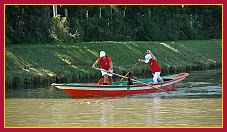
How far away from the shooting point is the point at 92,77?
30172mm

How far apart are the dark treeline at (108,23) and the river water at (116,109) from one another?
1287cm

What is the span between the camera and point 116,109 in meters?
19.4

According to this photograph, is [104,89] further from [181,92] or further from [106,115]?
[106,115]

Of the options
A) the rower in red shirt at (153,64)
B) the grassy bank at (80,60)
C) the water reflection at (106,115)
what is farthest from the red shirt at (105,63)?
the grassy bank at (80,60)

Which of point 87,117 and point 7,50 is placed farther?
point 7,50

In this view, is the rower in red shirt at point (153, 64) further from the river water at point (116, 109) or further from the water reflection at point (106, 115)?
the water reflection at point (106, 115)

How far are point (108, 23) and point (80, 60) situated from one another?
42.6 feet

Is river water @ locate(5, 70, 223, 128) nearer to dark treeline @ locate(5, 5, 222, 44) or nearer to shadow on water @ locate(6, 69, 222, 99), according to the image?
shadow on water @ locate(6, 69, 222, 99)

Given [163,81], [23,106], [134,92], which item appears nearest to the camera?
[23,106]

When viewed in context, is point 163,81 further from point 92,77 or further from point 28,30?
point 28,30

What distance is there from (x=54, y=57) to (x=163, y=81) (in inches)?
324

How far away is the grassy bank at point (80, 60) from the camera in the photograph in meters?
28.1

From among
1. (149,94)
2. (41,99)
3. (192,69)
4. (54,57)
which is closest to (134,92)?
(149,94)

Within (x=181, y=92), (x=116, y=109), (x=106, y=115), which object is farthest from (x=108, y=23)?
(x=106, y=115)
